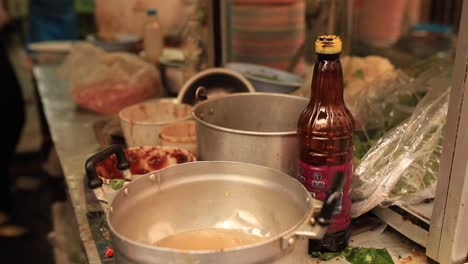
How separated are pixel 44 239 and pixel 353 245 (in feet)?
6.82

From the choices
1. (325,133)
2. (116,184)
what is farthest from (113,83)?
(325,133)

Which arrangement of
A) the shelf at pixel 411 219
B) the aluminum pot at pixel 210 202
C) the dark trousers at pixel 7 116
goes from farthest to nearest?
the dark trousers at pixel 7 116
the shelf at pixel 411 219
the aluminum pot at pixel 210 202

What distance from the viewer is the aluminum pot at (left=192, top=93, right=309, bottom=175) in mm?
840

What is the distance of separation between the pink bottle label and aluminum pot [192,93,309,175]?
0.16 feet

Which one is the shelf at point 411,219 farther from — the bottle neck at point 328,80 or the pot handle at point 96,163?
the pot handle at point 96,163

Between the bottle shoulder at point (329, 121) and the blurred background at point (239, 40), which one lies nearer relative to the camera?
the bottle shoulder at point (329, 121)

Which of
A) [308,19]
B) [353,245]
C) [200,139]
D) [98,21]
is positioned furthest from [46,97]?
[353,245]

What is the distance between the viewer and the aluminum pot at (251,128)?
0.84 metres

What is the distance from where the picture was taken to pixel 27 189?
3.05 m

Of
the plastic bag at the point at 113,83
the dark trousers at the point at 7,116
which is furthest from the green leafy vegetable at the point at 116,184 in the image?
the dark trousers at the point at 7,116

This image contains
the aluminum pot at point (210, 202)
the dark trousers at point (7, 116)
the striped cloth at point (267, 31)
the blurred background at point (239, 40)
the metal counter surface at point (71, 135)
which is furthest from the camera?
the dark trousers at point (7, 116)

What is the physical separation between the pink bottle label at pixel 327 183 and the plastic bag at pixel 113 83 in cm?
86

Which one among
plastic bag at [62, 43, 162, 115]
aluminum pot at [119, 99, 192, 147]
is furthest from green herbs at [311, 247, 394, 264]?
plastic bag at [62, 43, 162, 115]

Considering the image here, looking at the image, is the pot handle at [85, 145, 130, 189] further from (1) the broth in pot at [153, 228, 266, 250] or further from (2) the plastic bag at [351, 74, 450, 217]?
(2) the plastic bag at [351, 74, 450, 217]
